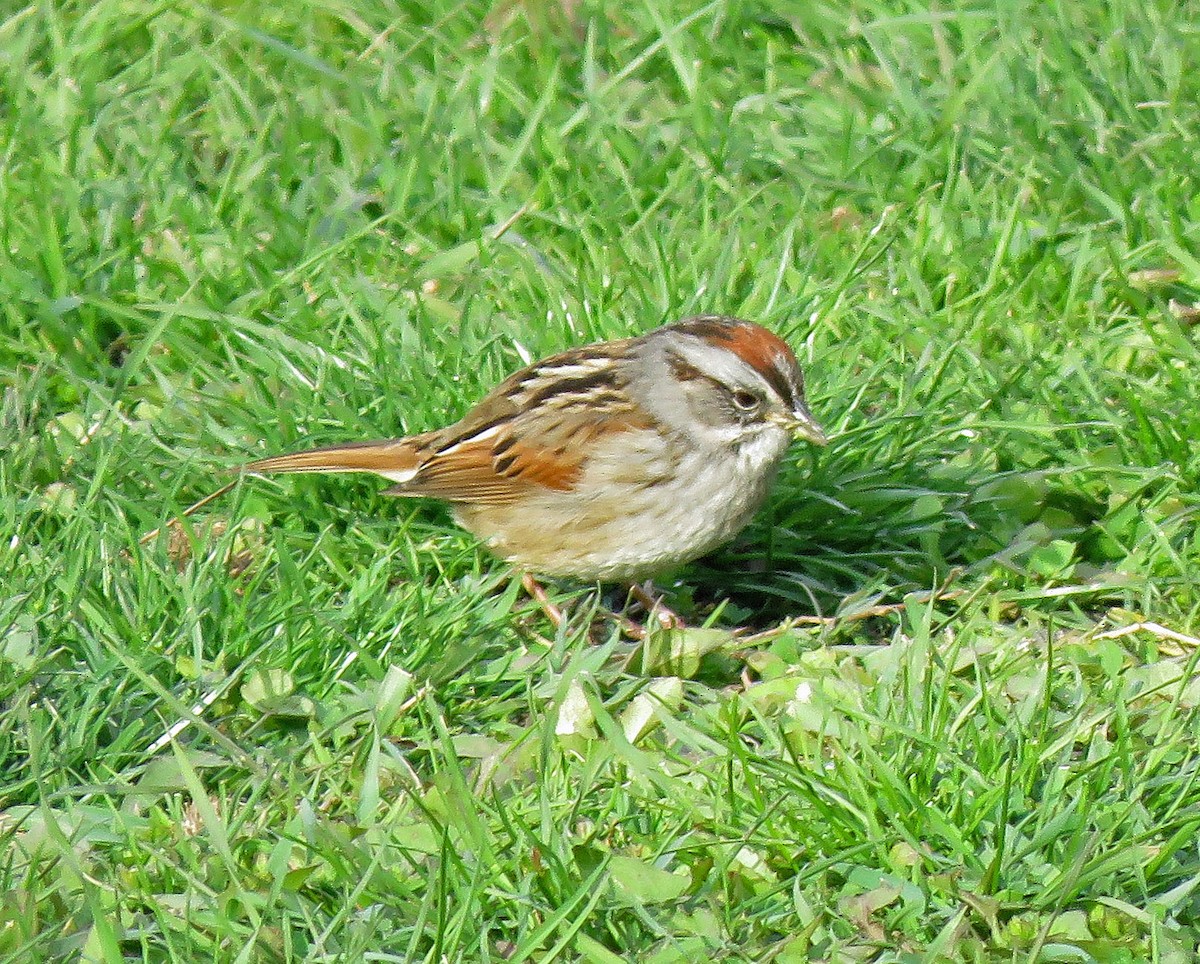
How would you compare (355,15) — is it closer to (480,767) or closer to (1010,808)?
(480,767)

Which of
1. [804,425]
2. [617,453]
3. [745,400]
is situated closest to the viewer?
[804,425]

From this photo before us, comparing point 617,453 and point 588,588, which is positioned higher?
point 617,453

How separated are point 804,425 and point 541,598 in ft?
2.79

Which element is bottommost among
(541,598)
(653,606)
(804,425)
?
(653,606)

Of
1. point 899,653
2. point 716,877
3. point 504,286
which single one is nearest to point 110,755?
point 716,877

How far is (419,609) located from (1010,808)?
1.56m

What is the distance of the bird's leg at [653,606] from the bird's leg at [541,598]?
0.24 metres

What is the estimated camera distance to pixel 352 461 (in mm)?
4871

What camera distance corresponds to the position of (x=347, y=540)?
16.2ft

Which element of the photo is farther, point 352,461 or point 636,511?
point 352,461

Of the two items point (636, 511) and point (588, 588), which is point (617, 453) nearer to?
point (636, 511)

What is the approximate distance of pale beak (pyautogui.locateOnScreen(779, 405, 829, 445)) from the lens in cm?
454

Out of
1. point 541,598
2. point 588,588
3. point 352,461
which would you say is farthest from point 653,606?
point 352,461

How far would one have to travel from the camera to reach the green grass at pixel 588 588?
354 cm
